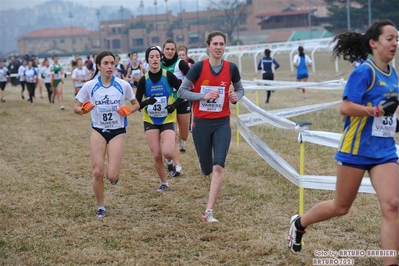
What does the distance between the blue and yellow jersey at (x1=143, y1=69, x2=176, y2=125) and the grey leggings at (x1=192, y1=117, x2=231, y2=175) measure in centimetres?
142

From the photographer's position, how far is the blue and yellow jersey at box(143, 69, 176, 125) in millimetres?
8992

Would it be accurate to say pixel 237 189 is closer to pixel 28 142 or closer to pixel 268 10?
pixel 28 142

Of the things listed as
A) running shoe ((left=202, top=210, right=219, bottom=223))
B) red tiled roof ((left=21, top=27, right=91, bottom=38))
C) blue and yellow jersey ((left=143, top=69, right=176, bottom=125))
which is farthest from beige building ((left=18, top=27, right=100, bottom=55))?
running shoe ((left=202, top=210, right=219, bottom=223))

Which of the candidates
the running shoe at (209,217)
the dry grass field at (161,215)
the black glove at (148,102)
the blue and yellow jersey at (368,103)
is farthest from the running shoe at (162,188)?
the blue and yellow jersey at (368,103)

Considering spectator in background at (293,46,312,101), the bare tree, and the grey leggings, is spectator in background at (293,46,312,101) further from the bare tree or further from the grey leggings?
the bare tree

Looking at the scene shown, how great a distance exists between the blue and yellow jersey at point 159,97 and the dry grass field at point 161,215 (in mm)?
1140

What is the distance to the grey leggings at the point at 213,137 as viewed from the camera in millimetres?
7406

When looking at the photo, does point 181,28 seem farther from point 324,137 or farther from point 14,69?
point 324,137

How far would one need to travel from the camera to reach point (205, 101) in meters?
7.49

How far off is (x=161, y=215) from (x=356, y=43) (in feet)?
12.1

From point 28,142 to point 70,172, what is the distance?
4713mm

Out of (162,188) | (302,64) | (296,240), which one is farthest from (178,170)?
(302,64)

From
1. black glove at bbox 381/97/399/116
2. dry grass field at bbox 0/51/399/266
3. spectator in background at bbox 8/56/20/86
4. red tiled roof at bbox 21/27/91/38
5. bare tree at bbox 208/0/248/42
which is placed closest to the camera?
black glove at bbox 381/97/399/116

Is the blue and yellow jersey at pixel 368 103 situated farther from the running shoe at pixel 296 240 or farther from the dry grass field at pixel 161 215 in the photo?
the dry grass field at pixel 161 215
